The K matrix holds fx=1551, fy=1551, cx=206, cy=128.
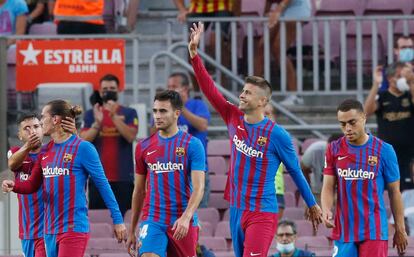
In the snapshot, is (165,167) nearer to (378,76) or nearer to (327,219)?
(327,219)

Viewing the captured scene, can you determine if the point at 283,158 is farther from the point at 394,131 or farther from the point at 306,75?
the point at 306,75

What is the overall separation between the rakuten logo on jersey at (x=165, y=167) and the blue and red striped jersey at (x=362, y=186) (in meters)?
1.33

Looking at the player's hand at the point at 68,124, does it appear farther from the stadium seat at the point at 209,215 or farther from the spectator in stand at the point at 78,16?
the spectator in stand at the point at 78,16

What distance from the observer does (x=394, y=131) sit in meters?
17.2

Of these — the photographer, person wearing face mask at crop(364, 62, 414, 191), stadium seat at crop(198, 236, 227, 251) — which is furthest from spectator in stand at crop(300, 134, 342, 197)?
the photographer

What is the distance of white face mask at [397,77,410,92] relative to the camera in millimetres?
17047

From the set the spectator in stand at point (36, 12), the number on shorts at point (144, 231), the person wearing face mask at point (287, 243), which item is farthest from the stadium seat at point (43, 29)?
the number on shorts at point (144, 231)

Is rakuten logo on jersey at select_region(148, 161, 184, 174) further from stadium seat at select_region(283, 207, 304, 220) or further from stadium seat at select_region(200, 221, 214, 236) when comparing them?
stadium seat at select_region(283, 207, 304, 220)

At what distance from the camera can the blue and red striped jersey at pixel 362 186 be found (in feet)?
43.1

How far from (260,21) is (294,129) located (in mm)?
1378

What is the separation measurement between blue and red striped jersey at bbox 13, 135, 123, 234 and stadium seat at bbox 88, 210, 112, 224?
375 centimetres

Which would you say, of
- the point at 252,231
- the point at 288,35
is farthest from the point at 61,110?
the point at 288,35

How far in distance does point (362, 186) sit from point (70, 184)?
2.47m

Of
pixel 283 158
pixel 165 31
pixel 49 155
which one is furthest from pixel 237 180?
pixel 165 31
